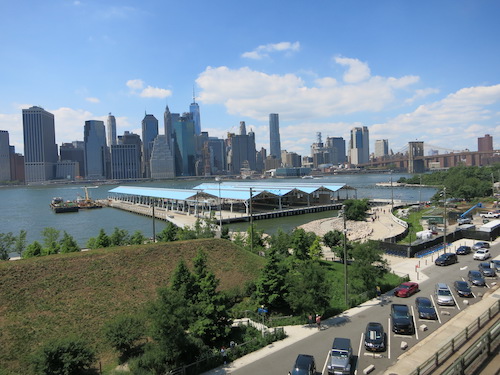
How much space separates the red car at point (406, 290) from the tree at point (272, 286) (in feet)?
19.4

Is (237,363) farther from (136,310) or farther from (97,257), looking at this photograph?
(97,257)

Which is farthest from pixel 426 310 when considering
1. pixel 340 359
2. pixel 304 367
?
pixel 304 367

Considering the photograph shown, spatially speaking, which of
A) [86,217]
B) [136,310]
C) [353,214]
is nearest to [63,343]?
[136,310]

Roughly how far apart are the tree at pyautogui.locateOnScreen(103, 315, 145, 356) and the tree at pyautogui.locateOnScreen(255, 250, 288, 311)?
19.1 ft

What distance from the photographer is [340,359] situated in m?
11.3

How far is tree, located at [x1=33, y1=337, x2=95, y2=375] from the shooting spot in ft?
36.1

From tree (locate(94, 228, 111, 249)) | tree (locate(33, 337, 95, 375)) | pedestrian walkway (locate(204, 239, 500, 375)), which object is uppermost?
tree (locate(94, 228, 111, 249))

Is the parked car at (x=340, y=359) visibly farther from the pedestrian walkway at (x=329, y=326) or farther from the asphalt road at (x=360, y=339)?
the pedestrian walkway at (x=329, y=326)

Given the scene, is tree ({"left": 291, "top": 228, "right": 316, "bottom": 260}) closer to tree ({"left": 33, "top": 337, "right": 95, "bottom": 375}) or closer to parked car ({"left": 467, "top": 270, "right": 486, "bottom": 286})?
parked car ({"left": 467, "top": 270, "right": 486, "bottom": 286})

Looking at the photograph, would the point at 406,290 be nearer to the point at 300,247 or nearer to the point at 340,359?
the point at 300,247

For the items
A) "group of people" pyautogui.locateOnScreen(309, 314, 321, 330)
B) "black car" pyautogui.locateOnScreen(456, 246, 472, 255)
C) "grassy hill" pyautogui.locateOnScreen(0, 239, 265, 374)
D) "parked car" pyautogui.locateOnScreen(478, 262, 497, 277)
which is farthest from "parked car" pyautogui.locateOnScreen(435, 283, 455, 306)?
"black car" pyautogui.locateOnScreen(456, 246, 472, 255)

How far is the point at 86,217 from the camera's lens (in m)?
71.4

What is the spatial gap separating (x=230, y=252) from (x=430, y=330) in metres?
12.6

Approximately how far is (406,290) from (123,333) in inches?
535
